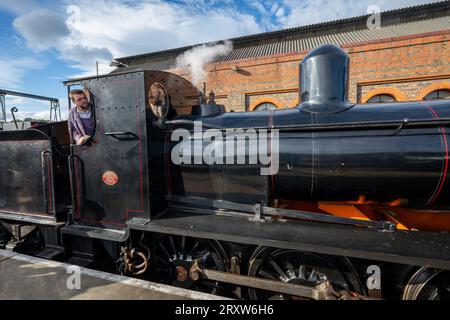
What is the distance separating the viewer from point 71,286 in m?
2.56

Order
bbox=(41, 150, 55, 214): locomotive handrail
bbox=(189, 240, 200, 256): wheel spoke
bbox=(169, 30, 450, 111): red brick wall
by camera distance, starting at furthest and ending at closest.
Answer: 1. bbox=(169, 30, 450, 111): red brick wall
2. bbox=(41, 150, 55, 214): locomotive handrail
3. bbox=(189, 240, 200, 256): wheel spoke

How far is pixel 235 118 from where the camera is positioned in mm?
2928

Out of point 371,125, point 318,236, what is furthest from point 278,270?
point 371,125

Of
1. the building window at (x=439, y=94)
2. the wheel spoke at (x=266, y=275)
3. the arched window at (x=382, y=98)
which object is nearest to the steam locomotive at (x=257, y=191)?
the wheel spoke at (x=266, y=275)

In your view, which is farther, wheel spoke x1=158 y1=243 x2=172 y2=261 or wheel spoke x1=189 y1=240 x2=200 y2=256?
wheel spoke x1=158 y1=243 x2=172 y2=261

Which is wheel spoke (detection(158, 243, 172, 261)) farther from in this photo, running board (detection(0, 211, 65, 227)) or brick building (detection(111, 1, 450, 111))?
brick building (detection(111, 1, 450, 111))

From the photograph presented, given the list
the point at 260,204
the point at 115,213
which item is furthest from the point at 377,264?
the point at 115,213

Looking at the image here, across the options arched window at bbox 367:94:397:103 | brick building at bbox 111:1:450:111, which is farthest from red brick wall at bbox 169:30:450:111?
arched window at bbox 367:94:397:103

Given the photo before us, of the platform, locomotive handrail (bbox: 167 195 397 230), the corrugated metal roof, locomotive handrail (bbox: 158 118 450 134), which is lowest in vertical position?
the platform

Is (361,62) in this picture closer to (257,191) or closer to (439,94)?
(439,94)

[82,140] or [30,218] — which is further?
[30,218]

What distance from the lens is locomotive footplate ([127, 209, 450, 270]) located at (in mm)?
1861

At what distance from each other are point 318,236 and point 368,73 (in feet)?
33.9

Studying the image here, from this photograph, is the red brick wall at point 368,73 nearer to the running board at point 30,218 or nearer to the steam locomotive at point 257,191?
the steam locomotive at point 257,191
